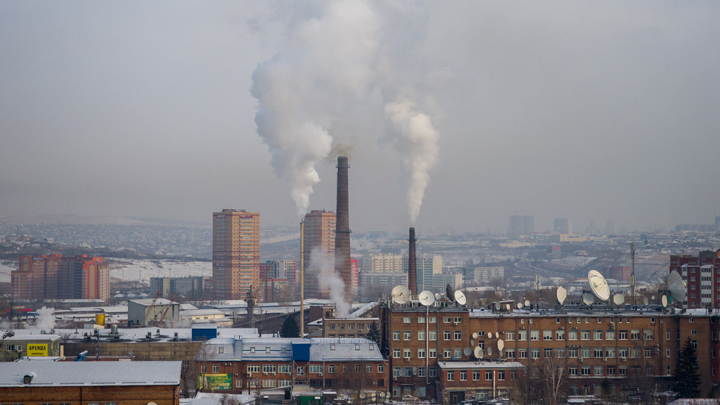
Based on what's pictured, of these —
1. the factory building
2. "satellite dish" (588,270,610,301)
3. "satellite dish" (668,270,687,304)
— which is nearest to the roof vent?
the factory building

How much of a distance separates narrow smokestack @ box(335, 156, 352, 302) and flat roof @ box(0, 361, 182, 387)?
3449 centimetres

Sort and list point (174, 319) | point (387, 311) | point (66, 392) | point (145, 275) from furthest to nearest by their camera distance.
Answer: point (145, 275) < point (174, 319) < point (387, 311) < point (66, 392)

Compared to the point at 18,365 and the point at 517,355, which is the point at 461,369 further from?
the point at 18,365

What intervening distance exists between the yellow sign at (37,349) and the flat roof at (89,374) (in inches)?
522

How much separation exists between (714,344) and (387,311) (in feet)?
42.9

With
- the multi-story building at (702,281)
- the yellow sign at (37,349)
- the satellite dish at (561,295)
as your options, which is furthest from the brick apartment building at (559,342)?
the multi-story building at (702,281)

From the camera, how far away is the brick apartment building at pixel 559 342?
1312 inches

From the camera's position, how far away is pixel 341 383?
32.8 m

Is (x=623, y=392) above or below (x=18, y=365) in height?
below

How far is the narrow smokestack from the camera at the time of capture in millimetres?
58688

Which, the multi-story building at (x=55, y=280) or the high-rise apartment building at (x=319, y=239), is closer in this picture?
the high-rise apartment building at (x=319, y=239)

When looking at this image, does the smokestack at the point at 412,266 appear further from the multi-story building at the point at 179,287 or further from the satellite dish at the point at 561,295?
the multi-story building at the point at 179,287

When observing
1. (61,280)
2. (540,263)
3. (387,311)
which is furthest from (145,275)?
(387,311)

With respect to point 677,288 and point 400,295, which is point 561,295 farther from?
point 400,295
